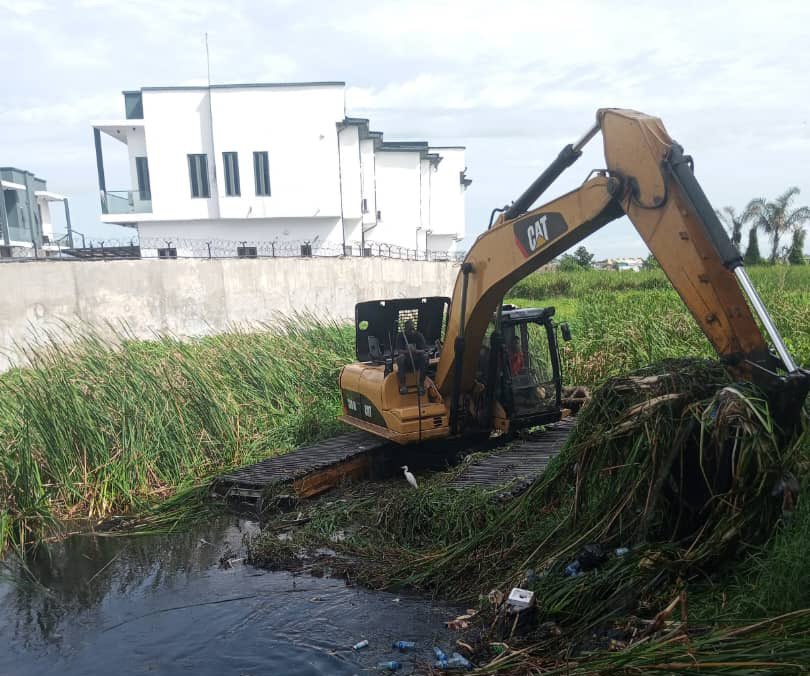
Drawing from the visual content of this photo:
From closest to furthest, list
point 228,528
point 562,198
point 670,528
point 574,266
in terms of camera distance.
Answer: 1. point 670,528
2. point 562,198
3. point 228,528
4. point 574,266

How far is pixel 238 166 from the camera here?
29547 millimetres

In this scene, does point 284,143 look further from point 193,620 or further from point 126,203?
point 193,620

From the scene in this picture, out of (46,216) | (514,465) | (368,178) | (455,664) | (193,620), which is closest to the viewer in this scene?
(455,664)

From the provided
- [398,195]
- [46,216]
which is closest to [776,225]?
[398,195]

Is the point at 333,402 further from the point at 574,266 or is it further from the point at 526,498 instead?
A: the point at 574,266

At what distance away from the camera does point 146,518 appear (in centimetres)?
708

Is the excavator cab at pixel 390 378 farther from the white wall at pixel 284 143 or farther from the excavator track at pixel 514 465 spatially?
the white wall at pixel 284 143

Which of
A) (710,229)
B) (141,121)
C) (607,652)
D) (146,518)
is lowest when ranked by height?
(146,518)

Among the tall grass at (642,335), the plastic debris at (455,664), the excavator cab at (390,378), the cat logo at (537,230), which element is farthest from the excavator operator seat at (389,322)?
the plastic debris at (455,664)

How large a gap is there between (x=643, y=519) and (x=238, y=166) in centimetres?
2795

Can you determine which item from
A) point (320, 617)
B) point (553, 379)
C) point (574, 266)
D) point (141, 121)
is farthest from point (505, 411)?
point (574, 266)

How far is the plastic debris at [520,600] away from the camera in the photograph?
12.7ft

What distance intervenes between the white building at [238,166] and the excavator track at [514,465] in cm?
2178

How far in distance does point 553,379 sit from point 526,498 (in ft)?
9.66
